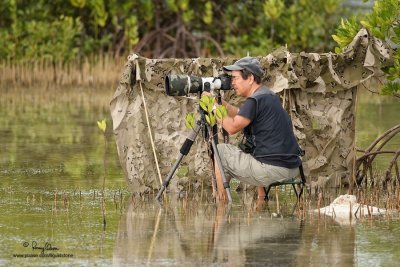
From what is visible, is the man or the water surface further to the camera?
the man

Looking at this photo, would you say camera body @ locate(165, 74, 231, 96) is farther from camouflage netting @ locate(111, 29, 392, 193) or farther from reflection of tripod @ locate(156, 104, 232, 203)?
camouflage netting @ locate(111, 29, 392, 193)

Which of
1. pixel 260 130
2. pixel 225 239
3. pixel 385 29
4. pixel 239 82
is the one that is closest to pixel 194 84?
pixel 239 82

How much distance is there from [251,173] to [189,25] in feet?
78.7

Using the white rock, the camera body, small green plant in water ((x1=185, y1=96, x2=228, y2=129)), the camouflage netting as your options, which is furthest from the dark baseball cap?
the white rock

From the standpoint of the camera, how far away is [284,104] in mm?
13961

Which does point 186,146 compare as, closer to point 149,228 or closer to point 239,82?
point 239,82

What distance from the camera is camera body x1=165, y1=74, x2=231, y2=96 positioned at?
12648 millimetres

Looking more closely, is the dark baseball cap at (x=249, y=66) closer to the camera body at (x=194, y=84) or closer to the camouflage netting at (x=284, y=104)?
the camera body at (x=194, y=84)

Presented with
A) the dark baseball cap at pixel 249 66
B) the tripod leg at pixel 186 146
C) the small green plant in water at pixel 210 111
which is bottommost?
the tripod leg at pixel 186 146

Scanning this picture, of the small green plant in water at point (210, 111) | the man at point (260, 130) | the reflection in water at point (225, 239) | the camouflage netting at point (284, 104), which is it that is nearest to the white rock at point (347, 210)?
the reflection in water at point (225, 239)

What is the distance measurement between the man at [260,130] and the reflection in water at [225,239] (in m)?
0.39

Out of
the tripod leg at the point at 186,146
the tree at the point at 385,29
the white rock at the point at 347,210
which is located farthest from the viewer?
the tree at the point at 385,29

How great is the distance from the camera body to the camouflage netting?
1078mm

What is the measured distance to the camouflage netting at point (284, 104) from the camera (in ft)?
45.5
